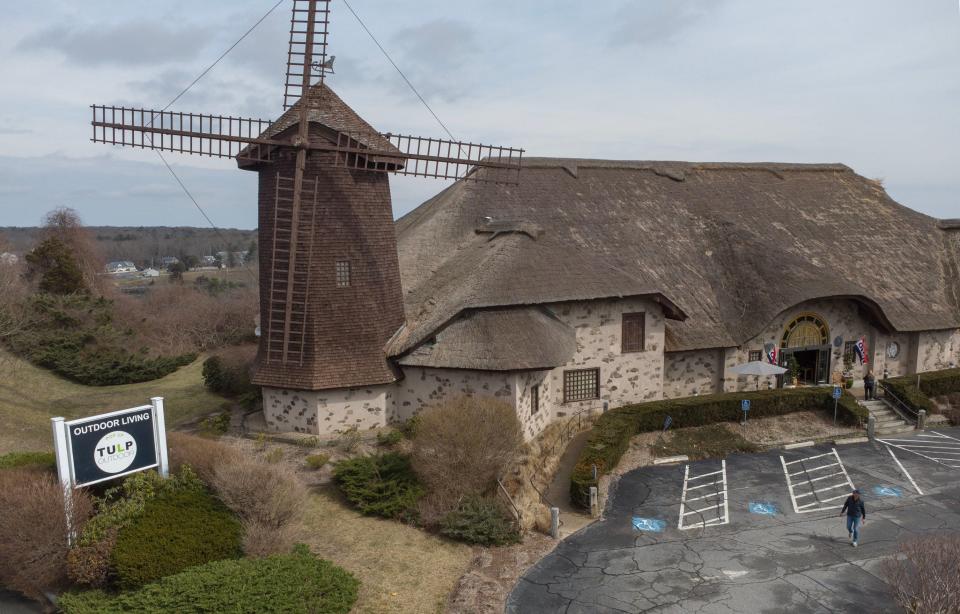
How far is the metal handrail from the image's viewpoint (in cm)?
2809

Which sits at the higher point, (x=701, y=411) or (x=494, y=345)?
(x=494, y=345)

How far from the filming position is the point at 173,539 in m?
15.1

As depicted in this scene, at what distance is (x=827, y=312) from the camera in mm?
30078

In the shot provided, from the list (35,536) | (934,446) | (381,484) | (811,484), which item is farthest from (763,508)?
(35,536)

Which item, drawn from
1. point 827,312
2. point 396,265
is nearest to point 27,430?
point 396,265

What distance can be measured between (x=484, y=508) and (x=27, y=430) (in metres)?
20.6

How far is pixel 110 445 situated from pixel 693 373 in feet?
73.1

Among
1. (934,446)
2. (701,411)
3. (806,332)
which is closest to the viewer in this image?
(934,446)

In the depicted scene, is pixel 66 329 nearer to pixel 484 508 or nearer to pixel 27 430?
pixel 27 430

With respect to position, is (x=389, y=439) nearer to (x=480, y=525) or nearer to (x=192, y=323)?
(x=480, y=525)

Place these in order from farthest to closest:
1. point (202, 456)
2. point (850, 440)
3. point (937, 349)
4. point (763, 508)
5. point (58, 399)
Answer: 1. point (58, 399)
2. point (937, 349)
3. point (850, 440)
4. point (763, 508)
5. point (202, 456)

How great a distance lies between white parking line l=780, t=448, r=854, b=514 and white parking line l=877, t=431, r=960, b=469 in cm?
306

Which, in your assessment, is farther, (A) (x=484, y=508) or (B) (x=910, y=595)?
(A) (x=484, y=508)

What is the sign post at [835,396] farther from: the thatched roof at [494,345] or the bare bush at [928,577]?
the bare bush at [928,577]
